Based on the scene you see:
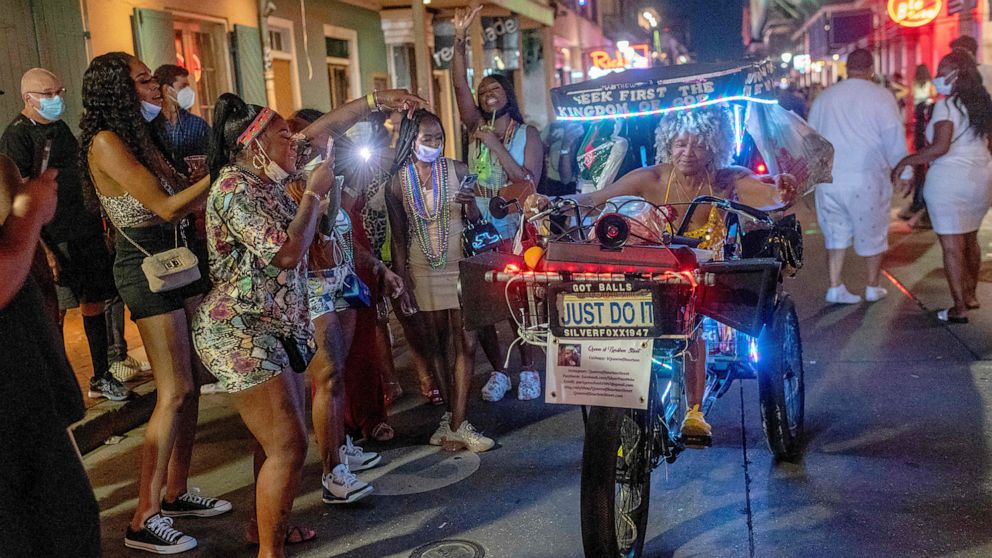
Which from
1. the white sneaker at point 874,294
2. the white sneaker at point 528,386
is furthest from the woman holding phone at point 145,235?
the white sneaker at point 874,294

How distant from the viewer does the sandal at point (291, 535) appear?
434 cm

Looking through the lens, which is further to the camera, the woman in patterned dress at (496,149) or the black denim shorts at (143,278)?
the woman in patterned dress at (496,149)

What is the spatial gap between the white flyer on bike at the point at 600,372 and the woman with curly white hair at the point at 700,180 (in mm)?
1229

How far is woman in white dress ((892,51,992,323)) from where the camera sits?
755 centimetres

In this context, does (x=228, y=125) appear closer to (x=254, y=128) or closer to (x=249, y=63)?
(x=254, y=128)

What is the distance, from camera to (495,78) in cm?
651

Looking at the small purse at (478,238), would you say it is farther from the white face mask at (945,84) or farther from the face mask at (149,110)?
the white face mask at (945,84)

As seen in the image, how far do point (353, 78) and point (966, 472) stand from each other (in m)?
13.0

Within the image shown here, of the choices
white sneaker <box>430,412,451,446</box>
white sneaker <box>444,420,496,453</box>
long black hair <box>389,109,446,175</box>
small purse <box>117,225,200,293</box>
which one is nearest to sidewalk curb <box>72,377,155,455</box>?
small purse <box>117,225,200,293</box>

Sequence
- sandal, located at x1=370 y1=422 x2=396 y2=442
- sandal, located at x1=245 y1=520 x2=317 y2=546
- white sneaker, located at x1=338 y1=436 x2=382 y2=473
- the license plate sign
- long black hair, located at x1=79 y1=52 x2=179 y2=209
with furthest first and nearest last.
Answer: sandal, located at x1=370 y1=422 x2=396 y2=442 → white sneaker, located at x1=338 y1=436 x2=382 y2=473 → sandal, located at x1=245 y1=520 x2=317 y2=546 → long black hair, located at x1=79 y1=52 x2=179 y2=209 → the license plate sign

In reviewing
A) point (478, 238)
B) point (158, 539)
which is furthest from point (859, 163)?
point (158, 539)

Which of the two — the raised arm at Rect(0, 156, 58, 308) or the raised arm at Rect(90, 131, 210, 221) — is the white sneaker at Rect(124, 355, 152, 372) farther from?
the raised arm at Rect(0, 156, 58, 308)

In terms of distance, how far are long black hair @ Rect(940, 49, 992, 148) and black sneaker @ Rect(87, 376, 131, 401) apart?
666cm

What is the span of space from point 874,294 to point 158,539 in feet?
22.1
